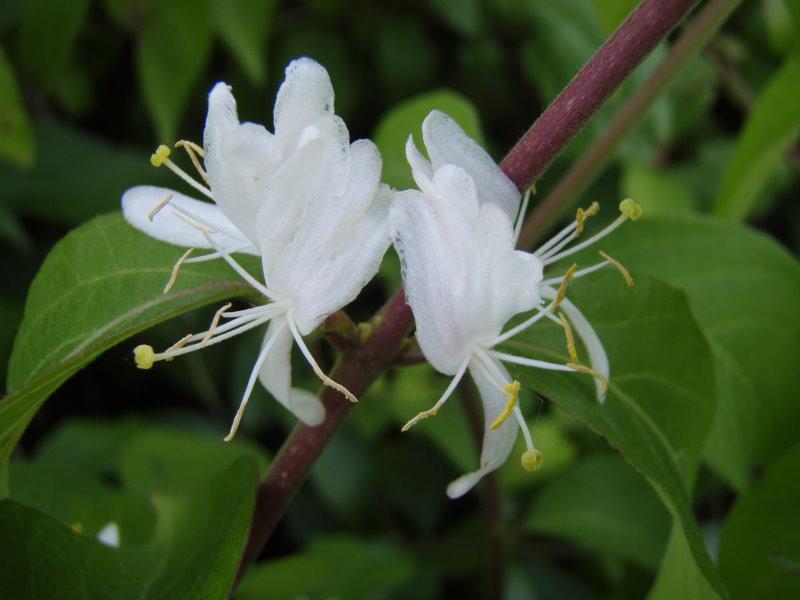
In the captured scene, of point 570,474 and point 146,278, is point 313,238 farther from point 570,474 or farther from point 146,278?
point 570,474

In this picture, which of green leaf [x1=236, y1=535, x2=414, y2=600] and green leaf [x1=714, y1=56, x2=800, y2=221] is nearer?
green leaf [x1=714, y1=56, x2=800, y2=221]

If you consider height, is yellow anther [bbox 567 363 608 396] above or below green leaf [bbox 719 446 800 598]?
above

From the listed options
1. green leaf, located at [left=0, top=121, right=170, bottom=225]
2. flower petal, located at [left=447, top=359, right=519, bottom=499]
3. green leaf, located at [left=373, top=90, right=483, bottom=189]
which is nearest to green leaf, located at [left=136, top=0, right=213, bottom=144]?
green leaf, located at [left=0, top=121, right=170, bottom=225]

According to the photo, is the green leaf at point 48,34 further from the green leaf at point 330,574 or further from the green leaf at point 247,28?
the green leaf at point 330,574

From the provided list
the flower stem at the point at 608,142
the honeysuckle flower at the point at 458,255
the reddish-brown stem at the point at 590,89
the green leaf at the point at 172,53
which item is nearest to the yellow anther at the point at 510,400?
Result: the honeysuckle flower at the point at 458,255

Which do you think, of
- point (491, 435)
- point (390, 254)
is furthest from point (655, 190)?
point (491, 435)

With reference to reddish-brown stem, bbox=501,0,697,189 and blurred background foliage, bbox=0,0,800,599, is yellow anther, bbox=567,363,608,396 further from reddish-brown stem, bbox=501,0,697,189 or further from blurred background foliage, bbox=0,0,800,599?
blurred background foliage, bbox=0,0,800,599

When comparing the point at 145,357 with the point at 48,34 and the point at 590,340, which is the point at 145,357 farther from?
the point at 48,34
